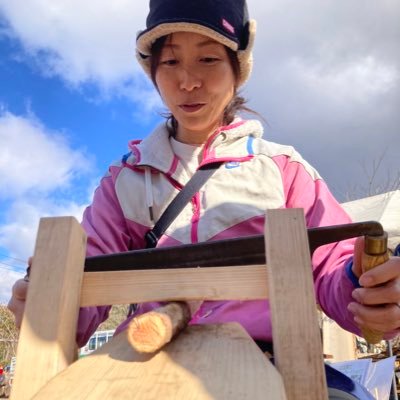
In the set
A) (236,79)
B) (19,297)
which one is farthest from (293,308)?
(236,79)

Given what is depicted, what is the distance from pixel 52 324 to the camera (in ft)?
2.74

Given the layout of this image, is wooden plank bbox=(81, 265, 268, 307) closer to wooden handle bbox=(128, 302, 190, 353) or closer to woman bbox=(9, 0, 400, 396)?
wooden handle bbox=(128, 302, 190, 353)

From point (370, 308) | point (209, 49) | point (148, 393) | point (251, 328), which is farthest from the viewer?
point (209, 49)

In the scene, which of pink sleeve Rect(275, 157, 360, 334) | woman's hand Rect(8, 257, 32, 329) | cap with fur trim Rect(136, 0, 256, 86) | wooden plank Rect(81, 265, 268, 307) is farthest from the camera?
cap with fur trim Rect(136, 0, 256, 86)

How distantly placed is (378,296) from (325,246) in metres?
0.47

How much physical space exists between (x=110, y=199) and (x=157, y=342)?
3.88ft

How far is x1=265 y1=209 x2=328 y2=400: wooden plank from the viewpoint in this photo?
76 cm

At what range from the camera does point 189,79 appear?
1.68 metres

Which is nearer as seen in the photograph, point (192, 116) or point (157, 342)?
point (157, 342)

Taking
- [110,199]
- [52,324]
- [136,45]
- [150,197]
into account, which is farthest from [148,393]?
[136,45]

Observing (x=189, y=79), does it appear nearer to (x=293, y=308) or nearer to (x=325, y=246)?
(x=325, y=246)

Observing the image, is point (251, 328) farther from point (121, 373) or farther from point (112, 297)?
point (121, 373)

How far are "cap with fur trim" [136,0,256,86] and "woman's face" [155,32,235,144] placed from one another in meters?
0.05

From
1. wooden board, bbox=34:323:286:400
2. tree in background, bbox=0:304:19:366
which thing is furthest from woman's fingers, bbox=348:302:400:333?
tree in background, bbox=0:304:19:366
